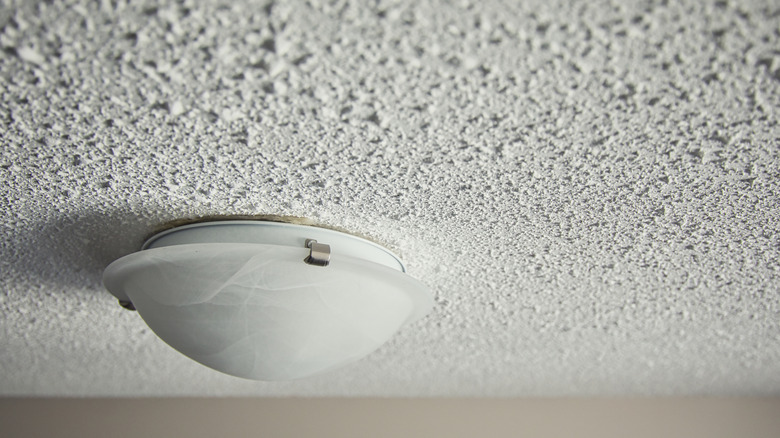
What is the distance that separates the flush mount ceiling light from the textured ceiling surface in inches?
1.8

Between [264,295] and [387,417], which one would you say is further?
[387,417]

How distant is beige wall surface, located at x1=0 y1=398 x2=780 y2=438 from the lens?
4.95ft

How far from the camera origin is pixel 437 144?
1.83 ft

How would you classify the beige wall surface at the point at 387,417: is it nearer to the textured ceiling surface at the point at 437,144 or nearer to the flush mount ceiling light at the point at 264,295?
the textured ceiling surface at the point at 437,144

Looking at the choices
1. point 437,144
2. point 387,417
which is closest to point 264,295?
point 437,144

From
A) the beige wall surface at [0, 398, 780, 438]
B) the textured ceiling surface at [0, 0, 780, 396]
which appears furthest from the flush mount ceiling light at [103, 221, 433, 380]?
the beige wall surface at [0, 398, 780, 438]

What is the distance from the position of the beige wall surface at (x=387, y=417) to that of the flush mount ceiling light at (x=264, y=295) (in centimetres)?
94

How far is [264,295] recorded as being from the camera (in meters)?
0.64

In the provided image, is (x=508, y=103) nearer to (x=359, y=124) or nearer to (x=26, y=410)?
(x=359, y=124)

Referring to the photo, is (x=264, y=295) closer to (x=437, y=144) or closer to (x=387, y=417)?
(x=437, y=144)

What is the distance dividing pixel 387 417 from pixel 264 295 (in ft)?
3.60

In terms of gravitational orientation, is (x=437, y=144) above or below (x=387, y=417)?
above

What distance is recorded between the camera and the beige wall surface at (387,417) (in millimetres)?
1508

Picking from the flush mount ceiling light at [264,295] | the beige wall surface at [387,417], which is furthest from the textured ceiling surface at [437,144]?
the beige wall surface at [387,417]
